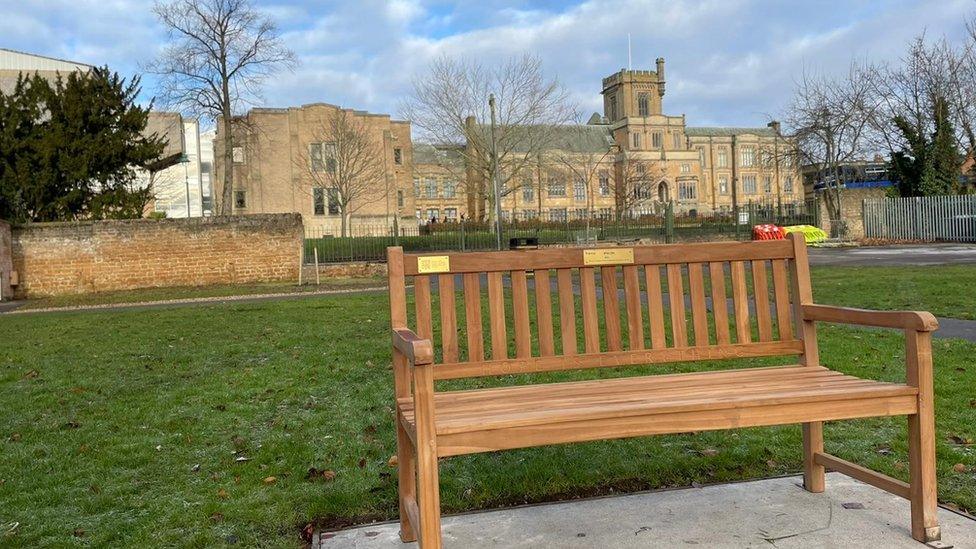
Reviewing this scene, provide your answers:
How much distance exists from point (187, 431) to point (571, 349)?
8.85ft

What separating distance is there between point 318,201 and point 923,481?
4896 centimetres

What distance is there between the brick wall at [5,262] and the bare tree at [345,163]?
24.9 m

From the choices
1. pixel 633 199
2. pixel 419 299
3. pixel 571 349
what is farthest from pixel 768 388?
pixel 633 199

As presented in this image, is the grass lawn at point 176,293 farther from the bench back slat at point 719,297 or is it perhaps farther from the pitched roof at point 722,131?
the pitched roof at point 722,131

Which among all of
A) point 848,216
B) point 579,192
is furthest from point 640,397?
point 579,192

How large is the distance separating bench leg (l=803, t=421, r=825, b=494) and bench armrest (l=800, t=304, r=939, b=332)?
48 centimetres

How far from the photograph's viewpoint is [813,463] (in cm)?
339

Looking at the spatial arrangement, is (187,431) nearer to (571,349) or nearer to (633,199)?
(571,349)

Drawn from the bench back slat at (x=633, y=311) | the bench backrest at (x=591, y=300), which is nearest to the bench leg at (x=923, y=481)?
the bench backrest at (x=591, y=300)

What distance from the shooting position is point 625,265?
11.3ft

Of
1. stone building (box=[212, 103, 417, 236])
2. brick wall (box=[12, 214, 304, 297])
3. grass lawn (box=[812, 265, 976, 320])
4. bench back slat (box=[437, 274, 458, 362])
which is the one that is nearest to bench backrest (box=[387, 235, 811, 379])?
bench back slat (box=[437, 274, 458, 362])

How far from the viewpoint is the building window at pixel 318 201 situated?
163 ft

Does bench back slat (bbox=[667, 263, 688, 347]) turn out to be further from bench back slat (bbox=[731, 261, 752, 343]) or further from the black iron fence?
the black iron fence

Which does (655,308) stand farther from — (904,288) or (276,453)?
(904,288)
